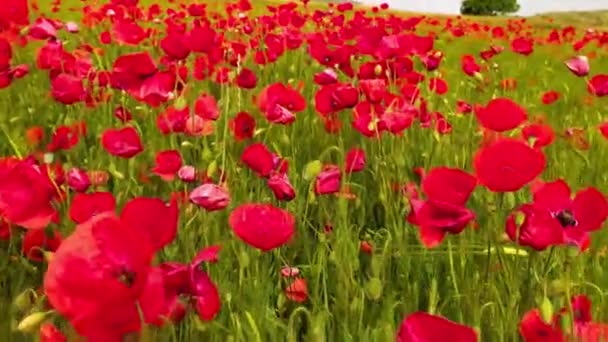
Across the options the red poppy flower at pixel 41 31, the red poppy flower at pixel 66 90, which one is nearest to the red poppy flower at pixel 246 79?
the red poppy flower at pixel 66 90

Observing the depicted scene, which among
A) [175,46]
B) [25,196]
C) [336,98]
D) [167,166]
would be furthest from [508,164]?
[175,46]

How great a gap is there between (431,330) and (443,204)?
19.0 inches

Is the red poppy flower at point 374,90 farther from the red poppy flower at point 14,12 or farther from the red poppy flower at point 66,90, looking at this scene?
the red poppy flower at point 14,12

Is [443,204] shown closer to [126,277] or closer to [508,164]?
[508,164]

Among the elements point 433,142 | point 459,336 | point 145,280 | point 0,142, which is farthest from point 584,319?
point 0,142

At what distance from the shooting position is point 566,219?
1.35m

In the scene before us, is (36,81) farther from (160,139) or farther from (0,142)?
(160,139)

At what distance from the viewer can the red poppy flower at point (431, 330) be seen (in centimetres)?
79

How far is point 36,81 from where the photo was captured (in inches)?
168

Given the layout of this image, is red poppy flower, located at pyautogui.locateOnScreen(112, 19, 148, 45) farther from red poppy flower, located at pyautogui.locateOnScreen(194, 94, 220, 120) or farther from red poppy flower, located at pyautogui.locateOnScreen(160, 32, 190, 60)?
red poppy flower, located at pyautogui.locateOnScreen(194, 94, 220, 120)

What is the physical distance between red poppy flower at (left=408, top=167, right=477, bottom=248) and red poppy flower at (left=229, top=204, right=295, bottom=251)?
214 mm

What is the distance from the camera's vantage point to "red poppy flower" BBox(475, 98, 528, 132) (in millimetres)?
1927

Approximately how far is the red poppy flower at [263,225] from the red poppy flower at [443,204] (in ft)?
0.70

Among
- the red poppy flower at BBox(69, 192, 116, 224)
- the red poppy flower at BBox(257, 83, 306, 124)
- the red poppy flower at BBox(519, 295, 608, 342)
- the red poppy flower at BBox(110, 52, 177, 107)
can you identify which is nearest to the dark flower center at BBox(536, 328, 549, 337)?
the red poppy flower at BBox(519, 295, 608, 342)
